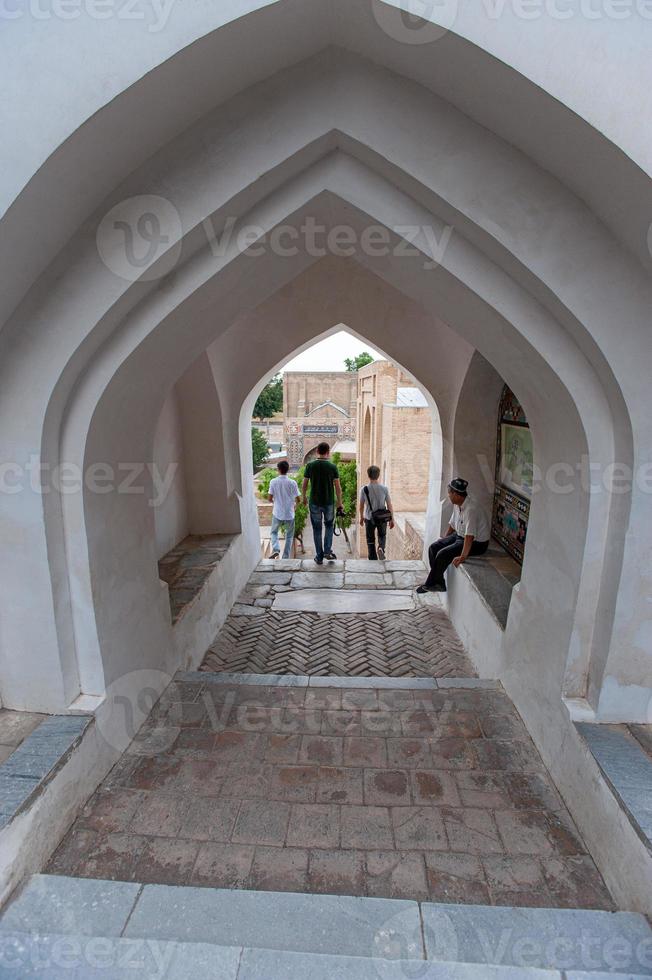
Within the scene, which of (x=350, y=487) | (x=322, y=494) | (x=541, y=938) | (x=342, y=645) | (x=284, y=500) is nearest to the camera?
(x=541, y=938)

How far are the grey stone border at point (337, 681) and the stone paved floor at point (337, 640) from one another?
22.4 inches

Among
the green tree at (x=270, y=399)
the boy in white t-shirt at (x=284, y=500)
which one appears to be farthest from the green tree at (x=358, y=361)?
the boy in white t-shirt at (x=284, y=500)

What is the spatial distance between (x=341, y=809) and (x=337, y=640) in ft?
8.58

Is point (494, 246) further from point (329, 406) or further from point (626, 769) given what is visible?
point (329, 406)

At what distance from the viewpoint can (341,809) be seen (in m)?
2.71

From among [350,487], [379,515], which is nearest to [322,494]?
[379,515]

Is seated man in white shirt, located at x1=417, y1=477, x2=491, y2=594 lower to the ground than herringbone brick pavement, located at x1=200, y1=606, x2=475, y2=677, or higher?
higher

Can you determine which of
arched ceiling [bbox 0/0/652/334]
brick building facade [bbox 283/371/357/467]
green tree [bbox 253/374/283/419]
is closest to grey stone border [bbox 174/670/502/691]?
arched ceiling [bbox 0/0/652/334]

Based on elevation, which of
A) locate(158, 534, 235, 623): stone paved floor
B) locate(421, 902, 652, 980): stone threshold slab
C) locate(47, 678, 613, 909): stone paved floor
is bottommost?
locate(47, 678, 613, 909): stone paved floor

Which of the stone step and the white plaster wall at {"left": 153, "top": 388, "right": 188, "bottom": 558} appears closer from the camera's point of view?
the stone step

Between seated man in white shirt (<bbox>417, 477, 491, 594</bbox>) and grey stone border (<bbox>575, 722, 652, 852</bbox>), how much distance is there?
2.76m

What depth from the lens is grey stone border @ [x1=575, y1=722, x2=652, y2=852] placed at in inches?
84.0

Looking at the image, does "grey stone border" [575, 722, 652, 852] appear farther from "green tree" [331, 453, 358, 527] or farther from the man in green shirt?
"green tree" [331, 453, 358, 527]

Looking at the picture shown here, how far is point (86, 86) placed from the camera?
1.87 metres
